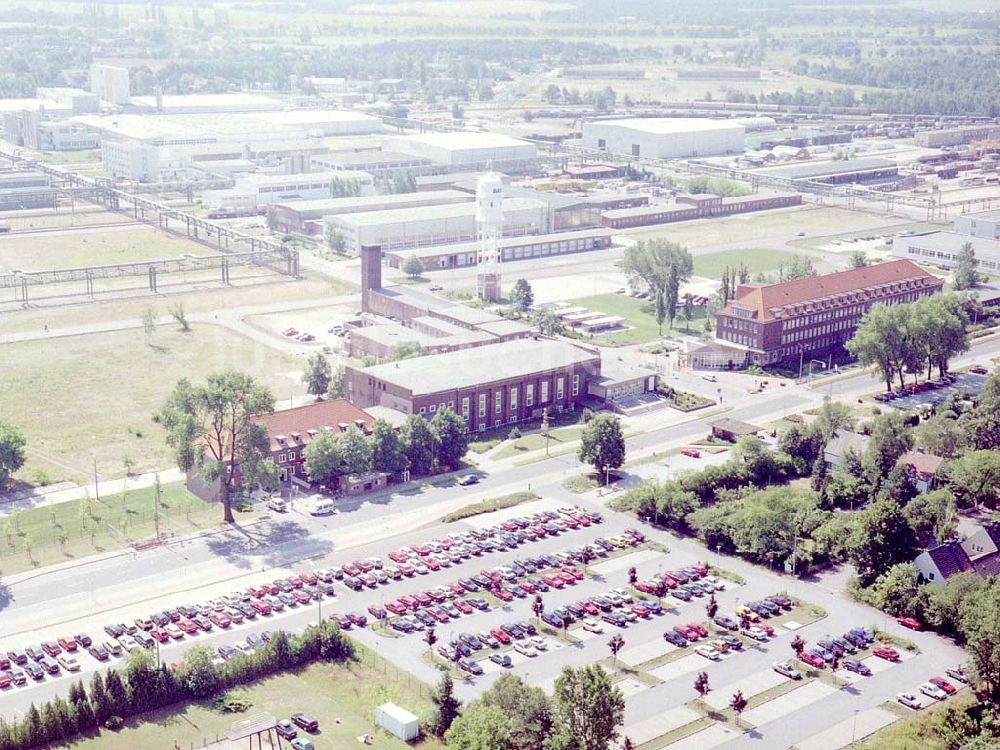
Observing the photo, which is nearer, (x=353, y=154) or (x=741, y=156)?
(x=353, y=154)

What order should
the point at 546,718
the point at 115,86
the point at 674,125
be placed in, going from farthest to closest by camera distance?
1. the point at 115,86
2. the point at 674,125
3. the point at 546,718

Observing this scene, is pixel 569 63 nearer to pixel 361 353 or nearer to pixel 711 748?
pixel 361 353

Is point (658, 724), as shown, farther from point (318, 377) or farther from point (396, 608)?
point (318, 377)

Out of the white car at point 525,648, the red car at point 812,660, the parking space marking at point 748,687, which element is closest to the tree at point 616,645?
the white car at point 525,648

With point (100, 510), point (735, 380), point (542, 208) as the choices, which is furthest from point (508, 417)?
point (542, 208)

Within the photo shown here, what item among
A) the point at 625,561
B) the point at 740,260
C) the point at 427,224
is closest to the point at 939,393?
the point at 625,561

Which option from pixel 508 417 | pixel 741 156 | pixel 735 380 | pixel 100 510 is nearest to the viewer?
pixel 100 510

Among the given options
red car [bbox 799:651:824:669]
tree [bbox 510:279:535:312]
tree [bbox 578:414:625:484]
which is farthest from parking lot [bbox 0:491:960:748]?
tree [bbox 510:279:535:312]
